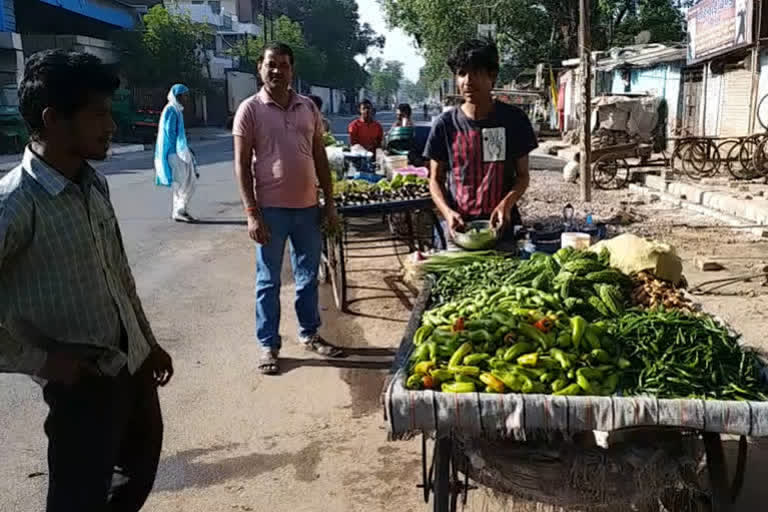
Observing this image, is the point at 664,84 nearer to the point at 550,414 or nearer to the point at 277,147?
the point at 277,147

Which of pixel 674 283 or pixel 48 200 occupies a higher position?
pixel 48 200

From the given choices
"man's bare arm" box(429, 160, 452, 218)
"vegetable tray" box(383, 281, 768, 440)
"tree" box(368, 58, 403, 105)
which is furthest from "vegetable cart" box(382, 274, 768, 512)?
"tree" box(368, 58, 403, 105)

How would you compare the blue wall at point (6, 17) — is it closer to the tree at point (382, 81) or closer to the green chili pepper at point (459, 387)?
the green chili pepper at point (459, 387)

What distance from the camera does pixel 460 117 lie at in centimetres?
420

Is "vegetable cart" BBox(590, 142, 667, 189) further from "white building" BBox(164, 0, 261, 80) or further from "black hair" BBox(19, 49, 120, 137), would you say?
"white building" BBox(164, 0, 261, 80)

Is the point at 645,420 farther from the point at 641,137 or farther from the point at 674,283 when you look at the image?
the point at 641,137

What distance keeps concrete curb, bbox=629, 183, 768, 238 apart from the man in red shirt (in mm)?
5369

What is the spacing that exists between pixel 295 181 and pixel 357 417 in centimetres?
160

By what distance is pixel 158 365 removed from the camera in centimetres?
260

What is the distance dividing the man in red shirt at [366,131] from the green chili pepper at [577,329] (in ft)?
28.7

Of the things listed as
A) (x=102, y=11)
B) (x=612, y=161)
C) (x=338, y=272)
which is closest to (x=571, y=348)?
(x=338, y=272)

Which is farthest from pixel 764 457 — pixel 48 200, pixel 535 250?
pixel 48 200

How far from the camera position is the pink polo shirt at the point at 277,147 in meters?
4.73

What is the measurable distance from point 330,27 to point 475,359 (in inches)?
2997
